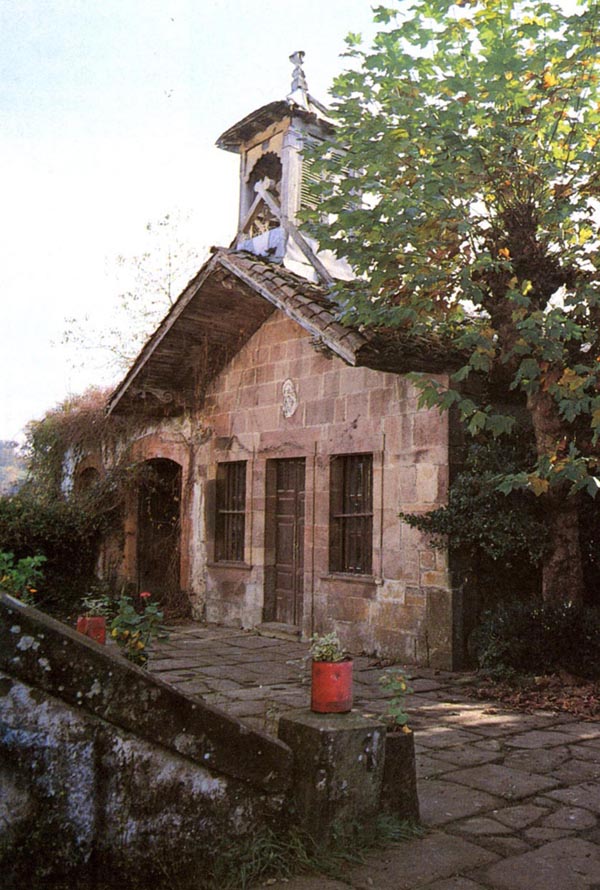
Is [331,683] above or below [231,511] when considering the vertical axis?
below

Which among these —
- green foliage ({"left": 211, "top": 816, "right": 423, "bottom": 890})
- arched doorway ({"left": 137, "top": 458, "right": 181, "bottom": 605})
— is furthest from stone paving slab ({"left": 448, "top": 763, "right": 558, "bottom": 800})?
arched doorway ({"left": 137, "top": 458, "right": 181, "bottom": 605})

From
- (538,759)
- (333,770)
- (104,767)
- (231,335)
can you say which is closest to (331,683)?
(333,770)

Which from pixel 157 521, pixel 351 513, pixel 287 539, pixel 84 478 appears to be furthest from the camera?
pixel 84 478

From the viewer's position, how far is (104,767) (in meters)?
2.55

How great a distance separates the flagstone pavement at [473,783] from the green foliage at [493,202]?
182cm

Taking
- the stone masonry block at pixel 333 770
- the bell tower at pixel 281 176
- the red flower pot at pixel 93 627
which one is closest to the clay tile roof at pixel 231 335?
the bell tower at pixel 281 176

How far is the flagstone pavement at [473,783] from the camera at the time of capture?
296 centimetres

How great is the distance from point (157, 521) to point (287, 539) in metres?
3.86

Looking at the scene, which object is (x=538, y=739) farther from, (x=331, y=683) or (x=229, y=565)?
(x=229, y=565)

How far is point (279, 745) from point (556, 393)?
14.0 ft

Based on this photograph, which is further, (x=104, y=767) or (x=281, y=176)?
(x=281, y=176)

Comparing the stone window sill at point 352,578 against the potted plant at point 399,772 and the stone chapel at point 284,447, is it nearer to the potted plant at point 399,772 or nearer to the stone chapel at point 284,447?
the stone chapel at point 284,447

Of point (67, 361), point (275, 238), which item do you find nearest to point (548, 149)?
point (275, 238)

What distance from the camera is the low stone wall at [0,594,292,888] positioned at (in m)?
2.44
